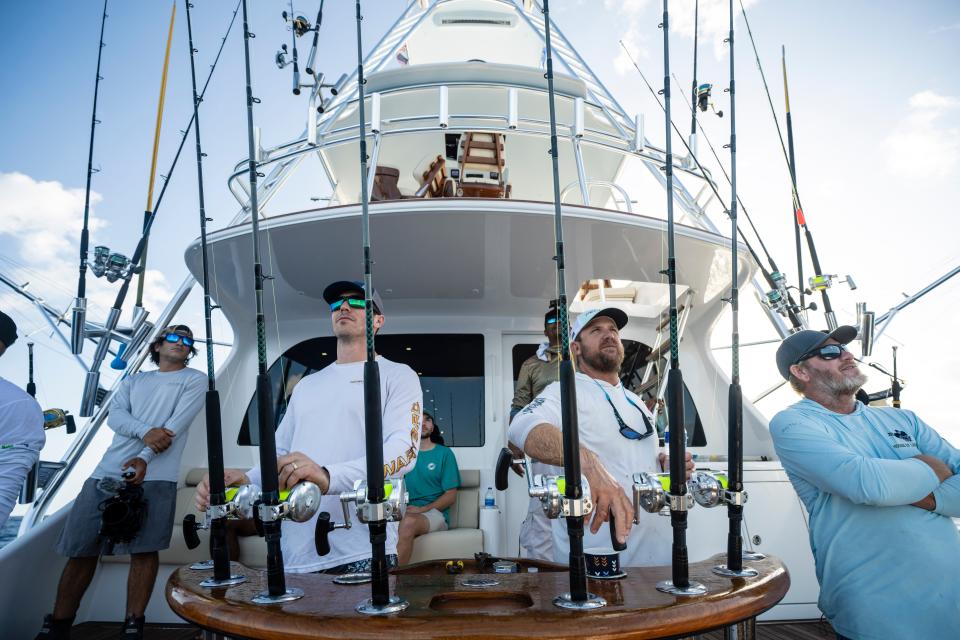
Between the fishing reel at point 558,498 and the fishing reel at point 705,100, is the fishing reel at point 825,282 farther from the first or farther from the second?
the fishing reel at point 558,498

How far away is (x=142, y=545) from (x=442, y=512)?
1.57 meters

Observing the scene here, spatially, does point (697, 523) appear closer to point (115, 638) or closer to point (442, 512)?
point (442, 512)

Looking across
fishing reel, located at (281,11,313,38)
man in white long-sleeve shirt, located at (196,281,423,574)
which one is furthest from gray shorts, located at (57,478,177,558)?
fishing reel, located at (281,11,313,38)

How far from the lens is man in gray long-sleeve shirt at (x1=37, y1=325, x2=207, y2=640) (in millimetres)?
2818

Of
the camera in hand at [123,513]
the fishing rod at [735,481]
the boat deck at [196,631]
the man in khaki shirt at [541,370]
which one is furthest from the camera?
the man in khaki shirt at [541,370]

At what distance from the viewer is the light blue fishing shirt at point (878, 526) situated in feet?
5.42

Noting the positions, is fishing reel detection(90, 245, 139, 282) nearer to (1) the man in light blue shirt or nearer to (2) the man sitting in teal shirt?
(2) the man sitting in teal shirt

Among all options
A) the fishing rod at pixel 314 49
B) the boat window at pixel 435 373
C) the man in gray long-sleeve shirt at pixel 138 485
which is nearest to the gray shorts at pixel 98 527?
the man in gray long-sleeve shirt at pixel 138 485

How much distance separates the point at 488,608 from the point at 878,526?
4.13 feet

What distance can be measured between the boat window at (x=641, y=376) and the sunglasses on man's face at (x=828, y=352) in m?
1.83

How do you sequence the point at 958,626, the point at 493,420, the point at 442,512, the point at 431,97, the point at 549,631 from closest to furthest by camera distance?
the point at 549,631, the point at 958,626, the point at 442,512, the point at 493,420, the point at 431,97

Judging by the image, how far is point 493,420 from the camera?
4012 mm

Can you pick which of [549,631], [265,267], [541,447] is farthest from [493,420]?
[549,631]

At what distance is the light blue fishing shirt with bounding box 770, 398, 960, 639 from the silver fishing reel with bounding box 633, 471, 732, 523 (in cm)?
58
